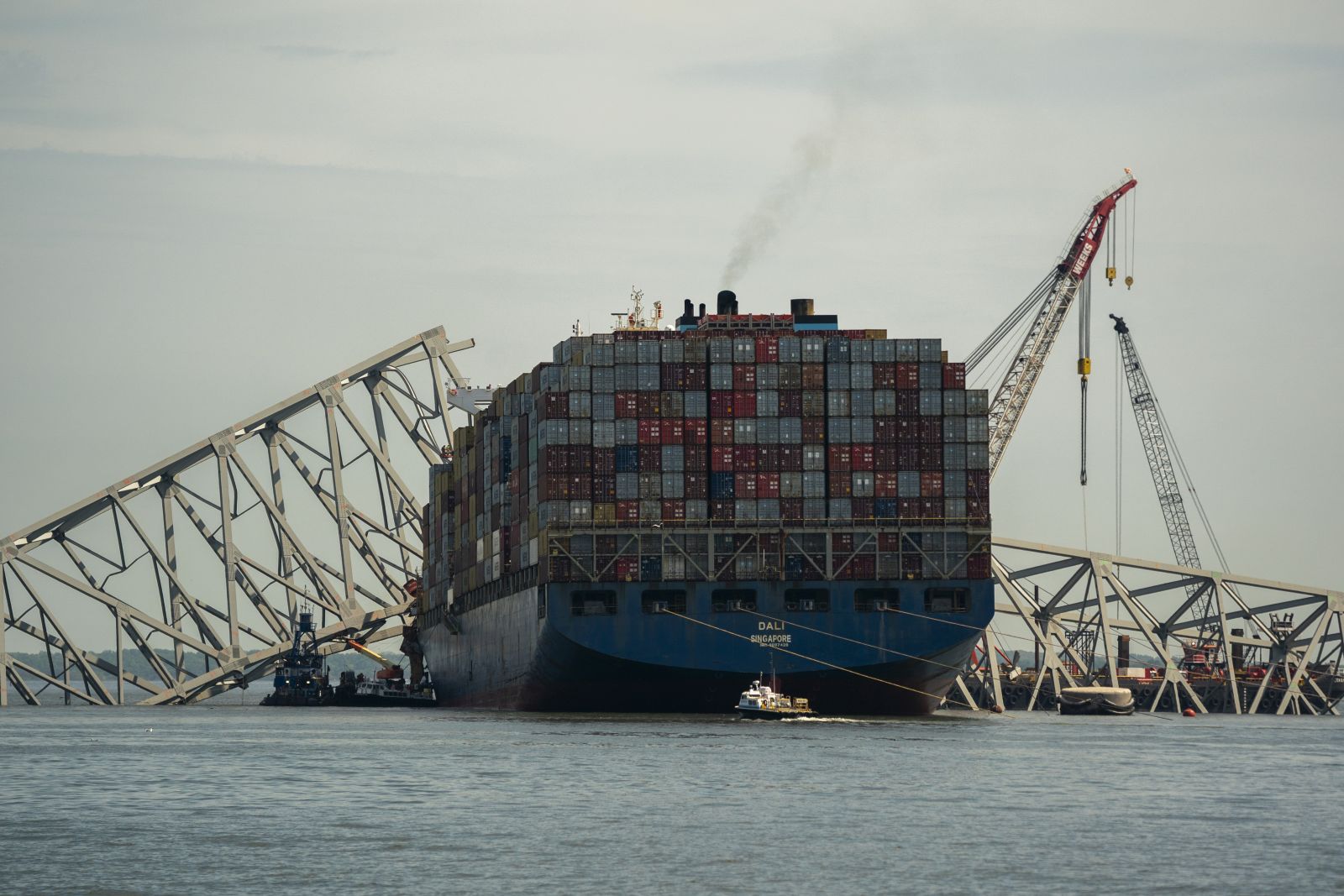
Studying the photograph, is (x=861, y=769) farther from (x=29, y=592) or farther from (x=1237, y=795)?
(x=29, y=592)

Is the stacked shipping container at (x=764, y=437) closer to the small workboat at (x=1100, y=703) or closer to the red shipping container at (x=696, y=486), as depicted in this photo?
the red shipping container at (x=696, y=486)

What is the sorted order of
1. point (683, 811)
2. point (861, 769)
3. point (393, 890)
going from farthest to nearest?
1. point (861, 769)
2. point (683, 811)
3. point (393, 890)

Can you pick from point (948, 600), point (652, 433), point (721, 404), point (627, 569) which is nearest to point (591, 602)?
point (627, 569)

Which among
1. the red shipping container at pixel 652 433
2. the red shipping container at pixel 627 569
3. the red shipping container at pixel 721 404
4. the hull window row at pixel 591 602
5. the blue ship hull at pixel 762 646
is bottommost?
the blue ship hull at pixel 762 646

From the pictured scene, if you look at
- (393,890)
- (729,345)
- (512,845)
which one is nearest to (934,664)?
(729,345)

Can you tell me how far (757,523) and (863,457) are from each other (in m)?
6.71

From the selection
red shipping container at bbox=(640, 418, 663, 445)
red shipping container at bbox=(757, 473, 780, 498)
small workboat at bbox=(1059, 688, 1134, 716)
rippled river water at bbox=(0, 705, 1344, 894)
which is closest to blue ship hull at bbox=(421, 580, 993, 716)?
red shipping container at bbox=(757, 473, 780, 498)

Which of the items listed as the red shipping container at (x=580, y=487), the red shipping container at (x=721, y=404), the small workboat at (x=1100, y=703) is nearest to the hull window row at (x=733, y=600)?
the red shipping container at (x=580, y=487)

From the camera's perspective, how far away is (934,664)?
10856 centimetres

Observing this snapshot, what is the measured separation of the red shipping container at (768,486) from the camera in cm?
10969

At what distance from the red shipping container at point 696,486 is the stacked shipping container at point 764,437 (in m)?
0.06

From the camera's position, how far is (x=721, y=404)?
11094 centimetres

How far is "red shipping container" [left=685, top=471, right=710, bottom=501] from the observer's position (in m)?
110

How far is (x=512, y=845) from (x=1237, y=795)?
26.7 m
